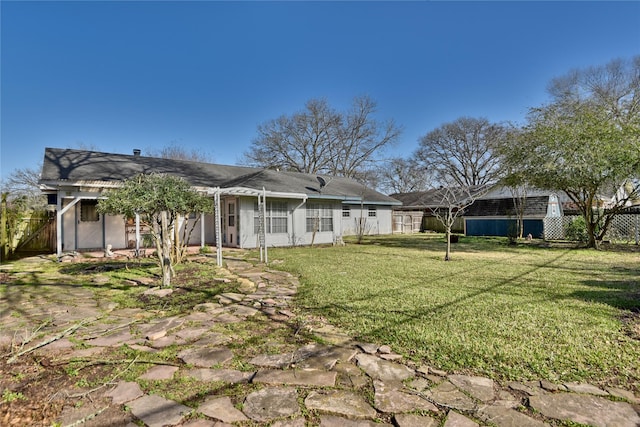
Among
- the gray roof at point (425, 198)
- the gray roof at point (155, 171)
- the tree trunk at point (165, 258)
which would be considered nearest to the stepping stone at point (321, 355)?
the tree trunk at point (165, 258)

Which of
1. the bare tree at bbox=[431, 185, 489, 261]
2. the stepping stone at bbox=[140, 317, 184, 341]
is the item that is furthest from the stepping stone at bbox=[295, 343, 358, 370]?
the bare tree at bbox=[431, 185, 489, 261]

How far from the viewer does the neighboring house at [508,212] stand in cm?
1780

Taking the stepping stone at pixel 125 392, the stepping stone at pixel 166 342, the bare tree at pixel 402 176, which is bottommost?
the stepping stone at pixel 166 342

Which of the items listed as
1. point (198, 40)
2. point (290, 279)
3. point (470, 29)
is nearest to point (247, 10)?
point (198, 40)

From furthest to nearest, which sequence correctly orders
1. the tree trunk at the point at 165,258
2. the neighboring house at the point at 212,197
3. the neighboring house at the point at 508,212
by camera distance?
the neighboring house at the point at 508,212
the neighboring house at the point at 212,197
the tree trunk at the point at 165,258

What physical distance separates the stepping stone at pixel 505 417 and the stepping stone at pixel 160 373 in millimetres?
2143

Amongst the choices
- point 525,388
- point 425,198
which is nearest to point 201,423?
point 525,388

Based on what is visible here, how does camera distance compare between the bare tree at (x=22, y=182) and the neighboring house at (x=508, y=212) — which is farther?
the bare tree at (x=22, y=182)

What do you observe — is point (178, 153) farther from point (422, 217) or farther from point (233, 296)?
point (233, 296)

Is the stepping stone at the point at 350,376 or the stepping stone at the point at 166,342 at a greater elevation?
the stepping stone at the point at 166,342

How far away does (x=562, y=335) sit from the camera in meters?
3.19

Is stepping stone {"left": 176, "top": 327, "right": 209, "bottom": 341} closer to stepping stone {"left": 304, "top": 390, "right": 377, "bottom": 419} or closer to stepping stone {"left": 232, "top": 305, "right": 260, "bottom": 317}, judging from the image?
stepping stone {"left": 232, "top": 305, "right": 260, "bottom": 317}

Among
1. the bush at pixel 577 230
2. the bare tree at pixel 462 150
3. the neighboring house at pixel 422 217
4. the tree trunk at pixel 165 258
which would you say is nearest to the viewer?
the tree trunk at pixel 165 258

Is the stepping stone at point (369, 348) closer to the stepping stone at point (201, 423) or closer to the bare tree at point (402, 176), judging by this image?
the stepping stone at point (201, 423)
